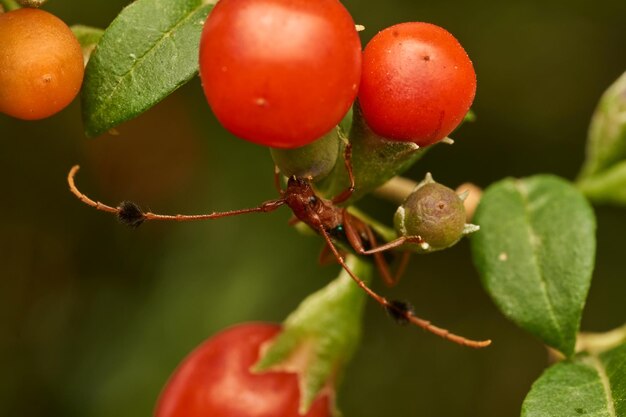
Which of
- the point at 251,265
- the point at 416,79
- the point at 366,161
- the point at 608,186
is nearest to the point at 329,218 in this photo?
the point at 366,161

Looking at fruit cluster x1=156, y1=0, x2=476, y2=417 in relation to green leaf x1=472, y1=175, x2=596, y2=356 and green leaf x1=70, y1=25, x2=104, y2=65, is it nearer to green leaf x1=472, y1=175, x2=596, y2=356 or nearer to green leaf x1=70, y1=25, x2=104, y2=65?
green leaf x1=472, y1=175, x2=596, y2=356

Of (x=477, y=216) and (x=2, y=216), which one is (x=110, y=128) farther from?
(x=2, y=216)

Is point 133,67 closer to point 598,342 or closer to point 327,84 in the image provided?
point 327,84

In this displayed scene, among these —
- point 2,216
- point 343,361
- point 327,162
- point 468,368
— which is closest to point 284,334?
point 343,361

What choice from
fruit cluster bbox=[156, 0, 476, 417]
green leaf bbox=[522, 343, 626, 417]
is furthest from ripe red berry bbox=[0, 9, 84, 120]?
green leaf bbox=[522, 343, 626, 417]

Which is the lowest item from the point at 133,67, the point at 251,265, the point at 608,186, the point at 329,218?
the point at 251,265

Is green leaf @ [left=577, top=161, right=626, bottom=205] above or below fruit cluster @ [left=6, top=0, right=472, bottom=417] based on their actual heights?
below
